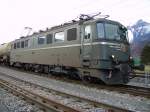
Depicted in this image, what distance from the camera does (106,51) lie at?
13.7m

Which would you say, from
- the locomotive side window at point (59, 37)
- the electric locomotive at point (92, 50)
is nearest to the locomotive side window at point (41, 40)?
the electric locomotive at point (92, 50)

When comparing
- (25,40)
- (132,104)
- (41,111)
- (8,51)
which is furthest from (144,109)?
(8,51)

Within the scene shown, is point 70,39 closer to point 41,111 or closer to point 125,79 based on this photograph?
point 125,79

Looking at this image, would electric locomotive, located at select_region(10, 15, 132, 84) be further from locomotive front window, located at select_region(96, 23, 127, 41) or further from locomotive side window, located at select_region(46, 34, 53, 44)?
locomotive side window, located at select_region(46, 34, 53, 44)

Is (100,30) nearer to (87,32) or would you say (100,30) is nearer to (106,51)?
(87,32)

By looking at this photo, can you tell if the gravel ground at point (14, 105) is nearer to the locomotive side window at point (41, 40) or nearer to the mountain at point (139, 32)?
the locomotive side window at point (41, 40)

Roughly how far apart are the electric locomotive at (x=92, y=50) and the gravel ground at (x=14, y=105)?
442 cm

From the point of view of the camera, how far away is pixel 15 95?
11.6 m

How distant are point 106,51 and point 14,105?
Result: 18.7 ft

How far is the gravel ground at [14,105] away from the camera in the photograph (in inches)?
340

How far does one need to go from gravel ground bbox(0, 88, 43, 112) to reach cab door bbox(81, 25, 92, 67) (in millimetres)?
4442

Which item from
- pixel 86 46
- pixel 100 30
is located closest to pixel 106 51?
pixel 100 30

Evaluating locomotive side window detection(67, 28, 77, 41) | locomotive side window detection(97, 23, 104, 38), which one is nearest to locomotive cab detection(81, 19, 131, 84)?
locomotive side window detection(97, 23, 104, 38)

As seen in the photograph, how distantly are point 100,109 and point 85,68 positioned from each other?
20.3ft
